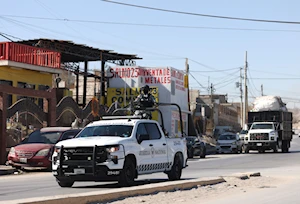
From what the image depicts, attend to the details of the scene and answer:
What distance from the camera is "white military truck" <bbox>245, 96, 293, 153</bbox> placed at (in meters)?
46.8

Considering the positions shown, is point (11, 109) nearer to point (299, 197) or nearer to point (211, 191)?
point (211, 191)

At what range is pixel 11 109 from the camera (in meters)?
30.1

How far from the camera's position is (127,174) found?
630 inches

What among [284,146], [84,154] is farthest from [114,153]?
[284,146]

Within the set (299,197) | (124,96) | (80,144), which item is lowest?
(299,197)

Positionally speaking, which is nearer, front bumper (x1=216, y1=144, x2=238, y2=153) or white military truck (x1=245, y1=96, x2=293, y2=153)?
white military truck (x1=245, y1=96, x2=293, y2=153)

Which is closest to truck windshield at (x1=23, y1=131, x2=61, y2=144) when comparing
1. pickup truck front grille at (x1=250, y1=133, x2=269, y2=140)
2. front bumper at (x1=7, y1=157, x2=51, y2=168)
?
front bumper at (x1=7, y1=157, x2=51, y2=168)

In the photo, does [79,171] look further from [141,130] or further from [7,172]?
[7,172]

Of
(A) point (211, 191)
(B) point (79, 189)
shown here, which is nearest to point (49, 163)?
(B) point (79, 189)

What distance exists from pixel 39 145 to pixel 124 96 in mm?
31661

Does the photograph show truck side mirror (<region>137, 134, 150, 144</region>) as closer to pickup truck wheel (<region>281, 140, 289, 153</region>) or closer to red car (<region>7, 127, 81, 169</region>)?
red car (<region>7, 127, 81, 169</region>)

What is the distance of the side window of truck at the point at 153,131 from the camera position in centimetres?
1758

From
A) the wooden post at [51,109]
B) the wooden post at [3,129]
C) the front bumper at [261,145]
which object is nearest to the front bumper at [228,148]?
the front bumper at [261,145]

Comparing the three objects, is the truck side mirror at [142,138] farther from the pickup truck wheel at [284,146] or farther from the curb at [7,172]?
the pickup truck wheel at [284,146]
